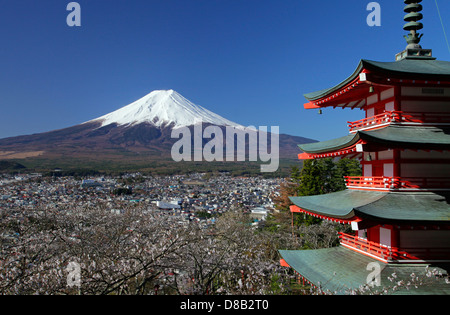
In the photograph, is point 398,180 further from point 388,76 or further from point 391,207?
point 388,76

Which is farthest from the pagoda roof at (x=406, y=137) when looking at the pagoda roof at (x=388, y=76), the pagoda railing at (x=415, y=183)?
the pagoda roof at (x=388, y=76)

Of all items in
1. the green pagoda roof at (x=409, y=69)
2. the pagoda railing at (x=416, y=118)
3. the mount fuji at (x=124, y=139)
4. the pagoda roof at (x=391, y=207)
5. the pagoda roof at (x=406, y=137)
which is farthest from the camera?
the mount fuji at (x=124, y=139)

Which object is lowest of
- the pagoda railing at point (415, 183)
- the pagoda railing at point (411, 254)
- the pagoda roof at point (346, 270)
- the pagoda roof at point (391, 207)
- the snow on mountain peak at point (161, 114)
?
the pagoda roof at point (346, 270)

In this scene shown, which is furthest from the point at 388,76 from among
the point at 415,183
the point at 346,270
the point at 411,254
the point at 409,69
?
the point at 346,270

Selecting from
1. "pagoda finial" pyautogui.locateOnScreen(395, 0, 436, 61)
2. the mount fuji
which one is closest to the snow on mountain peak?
the mount fuji

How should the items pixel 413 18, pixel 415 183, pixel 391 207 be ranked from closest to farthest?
pixel 391 207 → pixel 415 183 → pixel 413 18

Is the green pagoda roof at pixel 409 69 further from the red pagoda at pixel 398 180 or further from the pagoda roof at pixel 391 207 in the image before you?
the pagoda roof at pixel 391 207
